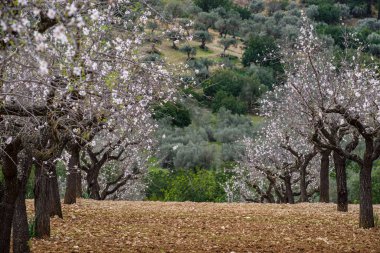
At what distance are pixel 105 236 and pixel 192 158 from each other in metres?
36.8

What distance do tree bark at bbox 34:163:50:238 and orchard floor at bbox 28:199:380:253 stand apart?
12.0 inches

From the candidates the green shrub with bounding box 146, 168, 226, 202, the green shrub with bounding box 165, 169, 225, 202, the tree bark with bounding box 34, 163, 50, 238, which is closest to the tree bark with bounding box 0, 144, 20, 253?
the tree bark with bounding box 34, 163, 50, 238

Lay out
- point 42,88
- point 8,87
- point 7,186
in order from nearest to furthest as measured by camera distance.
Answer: point 8,87
point 42,88
point 7,186

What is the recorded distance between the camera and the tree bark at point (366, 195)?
14.9 metres

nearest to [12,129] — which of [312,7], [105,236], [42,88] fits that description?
[42,88]

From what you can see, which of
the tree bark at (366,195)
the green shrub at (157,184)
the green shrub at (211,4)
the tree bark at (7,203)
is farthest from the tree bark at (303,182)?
the green shrub at (211,4)

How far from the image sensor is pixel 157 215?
1733 centimetres

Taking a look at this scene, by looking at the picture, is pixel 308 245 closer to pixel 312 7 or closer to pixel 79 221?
pixel 79 221

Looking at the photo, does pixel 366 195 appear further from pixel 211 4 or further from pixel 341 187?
pixel 211 4

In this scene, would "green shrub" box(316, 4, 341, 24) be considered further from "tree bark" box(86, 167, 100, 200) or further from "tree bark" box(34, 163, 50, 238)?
"tree bark" box(34, 163, 50, 238)

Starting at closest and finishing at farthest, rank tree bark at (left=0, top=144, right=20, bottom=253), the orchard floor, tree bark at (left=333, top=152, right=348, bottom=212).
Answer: tree bark at (left=0, top=144, right=20, bottom=253) → the orchard floor → tree bark at (left=333, top=152, right=348, bottom=212)

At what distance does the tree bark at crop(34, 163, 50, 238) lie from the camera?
12.7 m

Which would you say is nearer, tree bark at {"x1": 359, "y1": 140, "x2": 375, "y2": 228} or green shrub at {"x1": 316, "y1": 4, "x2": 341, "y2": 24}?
tree bark at {"x1": 359, "y1": 140, "x2": 375, "y2": 228}

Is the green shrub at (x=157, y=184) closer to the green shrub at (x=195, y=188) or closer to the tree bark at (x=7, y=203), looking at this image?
the green shrub at (x=195, y=188)
